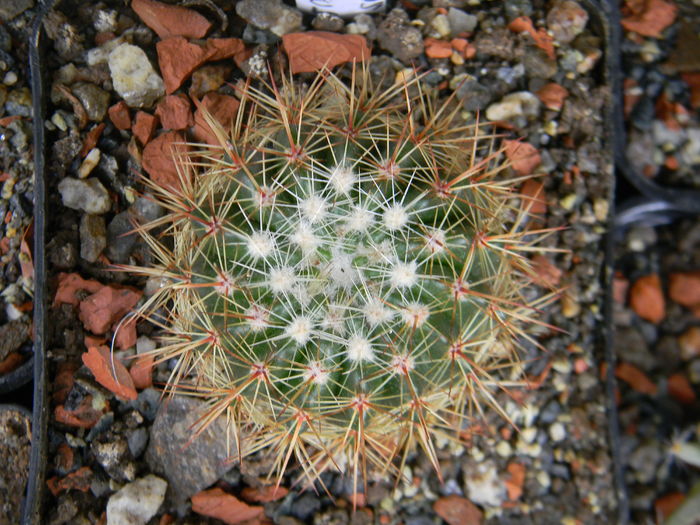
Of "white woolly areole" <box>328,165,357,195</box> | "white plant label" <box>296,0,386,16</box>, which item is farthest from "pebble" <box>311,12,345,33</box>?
"white woolly areole" <box>328,165,357,195</box>

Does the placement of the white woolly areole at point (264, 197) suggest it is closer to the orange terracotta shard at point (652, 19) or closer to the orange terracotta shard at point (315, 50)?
the orange terracotta shard at point (315, 50)

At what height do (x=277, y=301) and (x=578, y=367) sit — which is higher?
(x=277, y=301)

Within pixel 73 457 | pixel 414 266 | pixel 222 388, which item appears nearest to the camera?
pixel 414 266

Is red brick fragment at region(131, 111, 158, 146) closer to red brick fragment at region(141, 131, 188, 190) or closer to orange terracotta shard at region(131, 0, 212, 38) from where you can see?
red brick fragment at region(141, 131, 188, 190)

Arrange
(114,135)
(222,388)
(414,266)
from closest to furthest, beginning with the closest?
(414,266)
(222,388)
(114,135)

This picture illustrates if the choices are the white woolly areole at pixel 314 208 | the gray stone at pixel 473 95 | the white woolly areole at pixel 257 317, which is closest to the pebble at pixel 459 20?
the gray stone at pixel 473 95

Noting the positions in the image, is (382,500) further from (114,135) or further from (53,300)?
(114,135)

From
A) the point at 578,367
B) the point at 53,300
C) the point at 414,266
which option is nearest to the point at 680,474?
the point at 578,367
